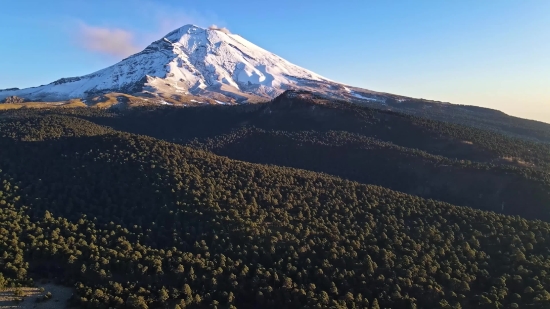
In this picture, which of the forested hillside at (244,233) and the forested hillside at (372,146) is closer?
the forested hillside at (244,233)

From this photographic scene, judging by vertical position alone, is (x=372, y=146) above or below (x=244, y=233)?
above

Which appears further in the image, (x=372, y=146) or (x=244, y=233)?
(x=372, y=146)

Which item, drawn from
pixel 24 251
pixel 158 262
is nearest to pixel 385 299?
pixel 158 262

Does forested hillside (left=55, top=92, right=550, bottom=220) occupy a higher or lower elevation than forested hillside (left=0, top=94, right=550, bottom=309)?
higher

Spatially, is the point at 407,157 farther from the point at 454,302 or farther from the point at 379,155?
the point at 454,302

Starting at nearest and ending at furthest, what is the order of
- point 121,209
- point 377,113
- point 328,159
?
point 121,209, point 328,159, point 377,113

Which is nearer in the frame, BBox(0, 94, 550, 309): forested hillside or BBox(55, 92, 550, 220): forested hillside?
BBox(0, 94, 550, 309): forested hillside

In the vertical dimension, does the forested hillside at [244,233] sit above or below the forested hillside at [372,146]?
below

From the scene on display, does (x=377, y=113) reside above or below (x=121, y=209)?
above
